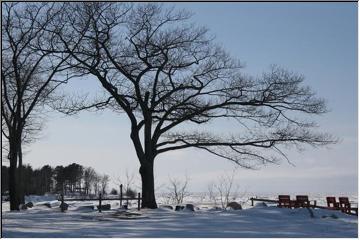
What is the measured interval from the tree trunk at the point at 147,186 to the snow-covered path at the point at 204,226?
168 inches

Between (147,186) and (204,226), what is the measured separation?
10.4 meters

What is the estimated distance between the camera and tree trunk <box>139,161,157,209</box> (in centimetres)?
2767

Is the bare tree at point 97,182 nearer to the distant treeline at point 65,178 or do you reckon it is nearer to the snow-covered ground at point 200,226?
the distant treeline at point 65,178

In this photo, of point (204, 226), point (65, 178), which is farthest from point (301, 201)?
point (65, 178)

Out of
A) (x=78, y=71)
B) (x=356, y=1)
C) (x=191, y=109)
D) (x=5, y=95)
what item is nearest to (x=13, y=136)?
(x=5, y=95)

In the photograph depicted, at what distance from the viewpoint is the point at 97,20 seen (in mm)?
27469

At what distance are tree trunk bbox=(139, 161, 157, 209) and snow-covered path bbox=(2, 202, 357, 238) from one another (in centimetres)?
427

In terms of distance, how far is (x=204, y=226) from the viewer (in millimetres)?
17688

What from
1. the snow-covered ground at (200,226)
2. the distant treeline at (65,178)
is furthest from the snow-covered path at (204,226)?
the distant treeline at (65,178)

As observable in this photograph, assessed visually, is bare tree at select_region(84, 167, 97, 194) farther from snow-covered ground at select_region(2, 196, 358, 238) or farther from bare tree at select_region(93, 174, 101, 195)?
snow-covered ground at select_region(2, 196, 358, 238)

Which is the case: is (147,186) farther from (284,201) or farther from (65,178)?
(65,178)

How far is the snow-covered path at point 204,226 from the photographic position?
14.9m

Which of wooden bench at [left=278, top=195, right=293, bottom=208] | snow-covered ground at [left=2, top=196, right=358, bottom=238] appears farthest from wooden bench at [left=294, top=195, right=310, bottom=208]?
snow-covered ground at [left=2, top=196, right=358, bottom=238]

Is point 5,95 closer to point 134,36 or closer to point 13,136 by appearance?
point 13,136
